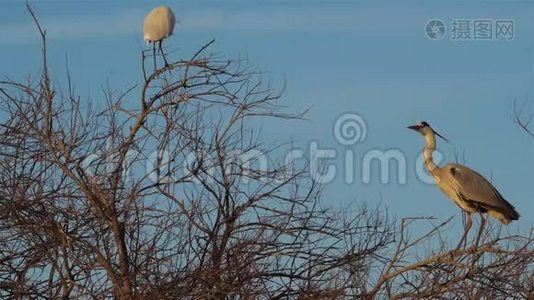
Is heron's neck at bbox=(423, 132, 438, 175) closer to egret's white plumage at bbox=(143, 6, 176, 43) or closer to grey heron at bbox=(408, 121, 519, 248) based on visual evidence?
grey heron at bbox=(408, 121, 519, 248)

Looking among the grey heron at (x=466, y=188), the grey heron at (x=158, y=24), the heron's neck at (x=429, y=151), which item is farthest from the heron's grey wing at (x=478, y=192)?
the grey heron at (x=158, y=24)

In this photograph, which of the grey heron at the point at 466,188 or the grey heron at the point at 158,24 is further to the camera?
the grey heron at the point at 466,188

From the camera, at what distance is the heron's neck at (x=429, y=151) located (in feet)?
42.9

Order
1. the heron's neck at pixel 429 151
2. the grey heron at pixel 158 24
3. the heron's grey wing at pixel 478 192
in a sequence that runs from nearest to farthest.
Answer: the grey heron at pixel 158 24
the heron's grey wing at pixel 478 192
the heron's neck at pixel 429 151

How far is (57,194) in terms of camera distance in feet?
30.7

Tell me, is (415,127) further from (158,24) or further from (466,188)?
(158,24)

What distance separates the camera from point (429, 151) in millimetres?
13211

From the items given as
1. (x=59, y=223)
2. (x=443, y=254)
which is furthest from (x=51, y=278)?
(x=443, y=254)

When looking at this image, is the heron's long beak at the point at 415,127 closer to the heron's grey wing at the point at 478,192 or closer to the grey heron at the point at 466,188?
the grey heron at the point at 466,188

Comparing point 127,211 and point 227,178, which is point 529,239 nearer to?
point 227,178

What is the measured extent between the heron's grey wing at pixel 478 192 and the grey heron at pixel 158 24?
397 centimetres

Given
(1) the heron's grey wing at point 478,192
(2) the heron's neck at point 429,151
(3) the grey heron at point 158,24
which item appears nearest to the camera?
(3) the grey heron at point 158,24

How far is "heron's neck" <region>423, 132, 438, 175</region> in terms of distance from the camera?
13062 millimetres

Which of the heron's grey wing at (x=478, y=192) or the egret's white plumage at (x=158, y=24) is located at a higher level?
the egret's white plumage at (x=158, y=24)
